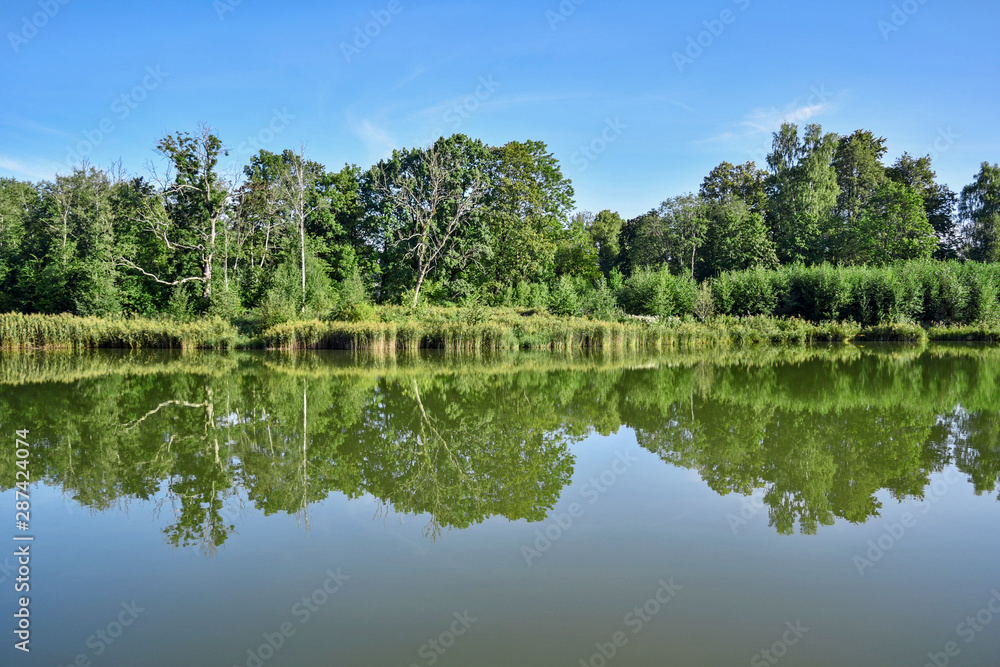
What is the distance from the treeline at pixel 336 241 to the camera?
2834 centimetres

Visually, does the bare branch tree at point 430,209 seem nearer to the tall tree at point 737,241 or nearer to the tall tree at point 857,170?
the tall tree at point 737,241

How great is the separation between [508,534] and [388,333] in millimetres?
17423

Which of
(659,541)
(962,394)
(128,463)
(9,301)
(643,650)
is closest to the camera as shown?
(643,650)

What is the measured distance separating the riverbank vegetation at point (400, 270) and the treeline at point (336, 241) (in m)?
0.10

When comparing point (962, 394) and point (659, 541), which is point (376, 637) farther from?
point (962, 394)

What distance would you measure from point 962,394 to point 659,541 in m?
9.28

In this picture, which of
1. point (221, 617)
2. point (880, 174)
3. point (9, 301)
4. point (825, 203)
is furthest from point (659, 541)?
point (880, 174)

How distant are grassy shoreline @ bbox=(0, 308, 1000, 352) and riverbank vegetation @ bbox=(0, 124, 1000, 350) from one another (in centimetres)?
8

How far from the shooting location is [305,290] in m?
27.5

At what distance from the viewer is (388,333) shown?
21.2 meters

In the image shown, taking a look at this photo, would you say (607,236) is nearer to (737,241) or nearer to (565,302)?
(737,241)

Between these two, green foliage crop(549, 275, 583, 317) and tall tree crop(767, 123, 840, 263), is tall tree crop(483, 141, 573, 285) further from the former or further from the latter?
tall tree crop(767, 123, 840, 263)

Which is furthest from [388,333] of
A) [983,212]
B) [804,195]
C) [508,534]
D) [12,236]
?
[983,212]

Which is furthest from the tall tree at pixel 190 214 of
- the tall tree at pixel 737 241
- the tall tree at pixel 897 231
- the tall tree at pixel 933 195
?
the tall tree at pixel 933 195
